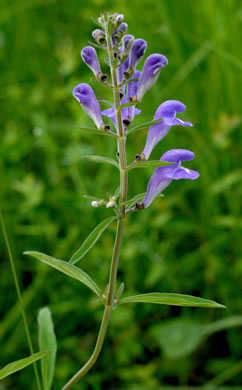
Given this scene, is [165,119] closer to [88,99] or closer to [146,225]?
[88,99]

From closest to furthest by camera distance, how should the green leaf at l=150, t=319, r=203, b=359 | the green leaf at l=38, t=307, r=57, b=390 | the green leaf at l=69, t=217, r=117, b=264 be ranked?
the green leaf at l=69, t=217, r=117, b=264 < the green leaf at l=38, t=307, r=57, b=390 < the green leaf at l=150, t=319, r=203, b=359

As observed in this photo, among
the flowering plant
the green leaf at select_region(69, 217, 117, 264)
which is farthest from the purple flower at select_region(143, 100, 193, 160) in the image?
the green leaf at select_region(69, 217, 117, 264)

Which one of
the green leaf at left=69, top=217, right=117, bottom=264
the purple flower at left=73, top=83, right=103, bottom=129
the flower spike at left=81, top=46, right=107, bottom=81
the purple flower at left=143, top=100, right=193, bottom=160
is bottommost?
the green leaf at left=69, top=217, right=117, bottom=264

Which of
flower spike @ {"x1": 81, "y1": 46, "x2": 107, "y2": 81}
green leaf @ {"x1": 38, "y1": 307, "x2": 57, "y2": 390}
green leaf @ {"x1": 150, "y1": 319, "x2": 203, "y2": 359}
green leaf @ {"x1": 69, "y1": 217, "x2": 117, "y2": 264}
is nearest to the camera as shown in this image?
green leaf @ {"x1": 69, "y1": 217, "x2": 117, "y2": 264}

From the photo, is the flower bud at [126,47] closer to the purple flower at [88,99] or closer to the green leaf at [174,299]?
the purple flower at [88,99]

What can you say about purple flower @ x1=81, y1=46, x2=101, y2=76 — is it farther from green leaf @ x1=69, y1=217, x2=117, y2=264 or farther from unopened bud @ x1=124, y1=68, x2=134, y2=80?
green leaf @ x1=69, y1=217, x2=117, y2=264

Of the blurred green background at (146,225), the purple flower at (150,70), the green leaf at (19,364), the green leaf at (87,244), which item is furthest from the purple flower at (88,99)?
the blurred green background at (146,225)

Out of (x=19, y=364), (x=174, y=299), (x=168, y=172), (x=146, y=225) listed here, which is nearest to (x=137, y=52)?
(x=168, y=172)

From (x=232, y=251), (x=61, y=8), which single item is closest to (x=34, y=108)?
(x=61, y=8)
